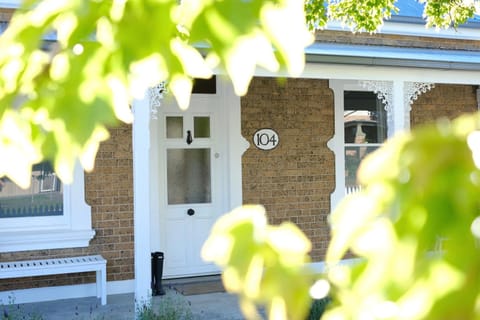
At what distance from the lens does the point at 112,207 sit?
8234 millimetres

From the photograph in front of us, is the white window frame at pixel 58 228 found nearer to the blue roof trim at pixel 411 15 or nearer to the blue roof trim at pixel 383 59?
the blue roof trim at pixel 383 59

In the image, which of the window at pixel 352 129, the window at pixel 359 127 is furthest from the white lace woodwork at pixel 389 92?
the window at pixel 359 127

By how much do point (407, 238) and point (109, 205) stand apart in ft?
25.7

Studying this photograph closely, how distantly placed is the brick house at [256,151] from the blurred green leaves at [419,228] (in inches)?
256

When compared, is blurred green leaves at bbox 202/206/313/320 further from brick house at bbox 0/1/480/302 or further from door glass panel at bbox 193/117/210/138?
door glass panel at bbox 193/117/210/138

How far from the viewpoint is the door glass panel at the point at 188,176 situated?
29.6 feet

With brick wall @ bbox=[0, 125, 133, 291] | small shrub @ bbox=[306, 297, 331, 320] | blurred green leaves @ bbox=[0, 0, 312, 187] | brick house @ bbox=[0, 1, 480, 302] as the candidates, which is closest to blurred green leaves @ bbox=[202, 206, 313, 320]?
blurred green leaves @ bbox=[0, 0, 312, 187]

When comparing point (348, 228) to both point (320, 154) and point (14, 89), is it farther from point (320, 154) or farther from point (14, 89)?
point (320, 154)

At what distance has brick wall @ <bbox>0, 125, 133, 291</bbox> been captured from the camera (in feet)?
26.6

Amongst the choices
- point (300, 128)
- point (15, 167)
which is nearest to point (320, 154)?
point (300, 128)

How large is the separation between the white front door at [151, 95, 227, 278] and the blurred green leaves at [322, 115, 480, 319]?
8296 mm

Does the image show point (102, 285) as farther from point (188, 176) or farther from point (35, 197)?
point (188, 176)

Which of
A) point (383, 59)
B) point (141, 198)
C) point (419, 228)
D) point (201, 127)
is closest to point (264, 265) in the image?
point (419, 228)

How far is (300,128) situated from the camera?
9.48 metres
